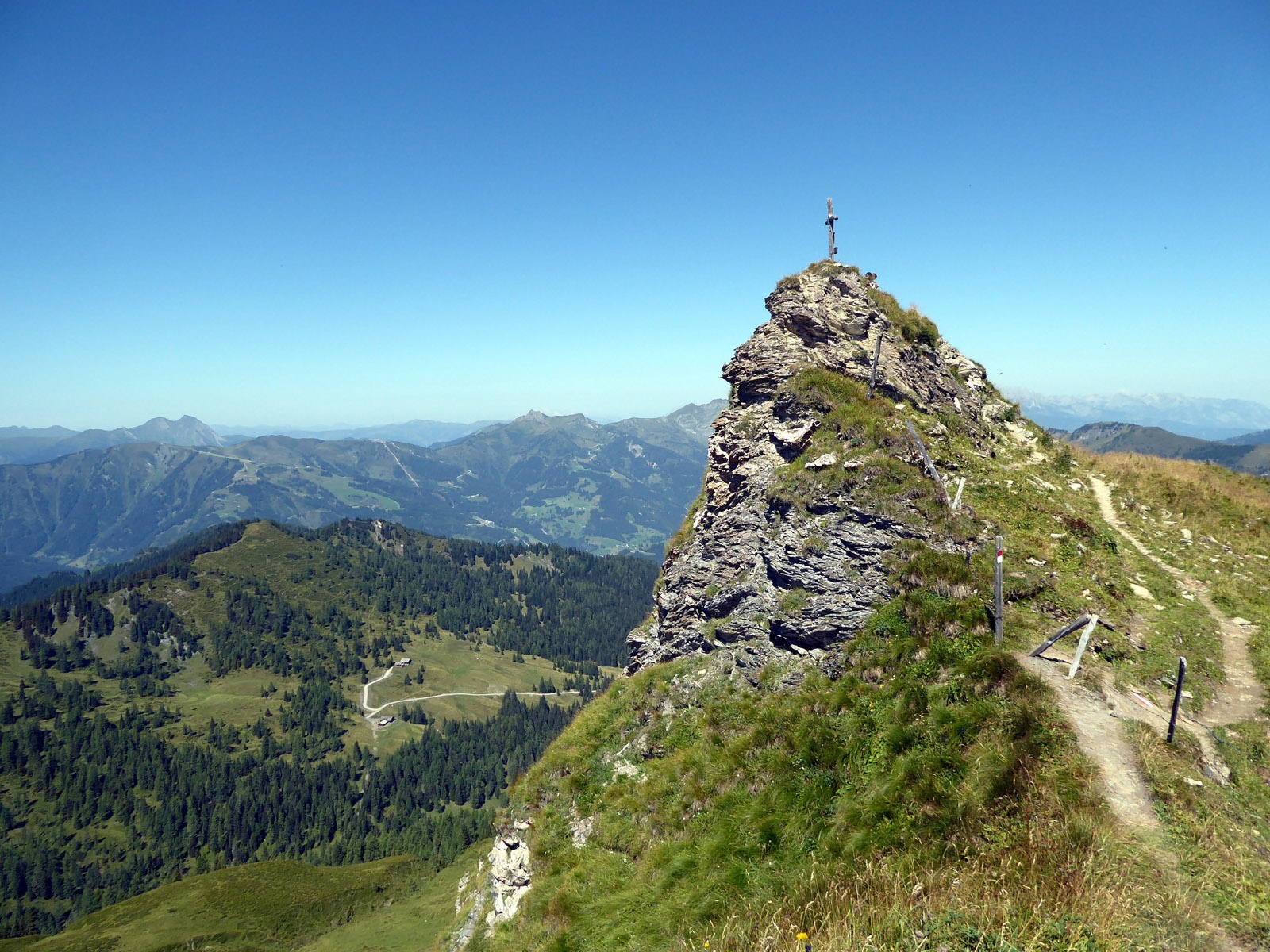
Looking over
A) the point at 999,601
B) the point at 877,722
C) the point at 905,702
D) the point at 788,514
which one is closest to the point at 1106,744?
the point at 905,702

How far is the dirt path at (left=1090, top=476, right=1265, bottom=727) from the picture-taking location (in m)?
15.3

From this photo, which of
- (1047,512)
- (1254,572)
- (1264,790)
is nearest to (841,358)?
(1047,512)

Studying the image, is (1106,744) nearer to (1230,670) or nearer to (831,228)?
(1230,670)

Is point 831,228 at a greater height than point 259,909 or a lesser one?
greater

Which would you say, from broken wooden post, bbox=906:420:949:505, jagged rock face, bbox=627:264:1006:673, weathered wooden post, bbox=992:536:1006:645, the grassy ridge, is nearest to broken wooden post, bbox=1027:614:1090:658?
weathered wooden post, bbox=992:536:1006:645

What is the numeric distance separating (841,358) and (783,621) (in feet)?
55.3

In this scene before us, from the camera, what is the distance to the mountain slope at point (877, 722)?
8656 millimetres

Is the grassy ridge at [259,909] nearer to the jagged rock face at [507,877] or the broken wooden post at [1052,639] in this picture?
the jagged rock face at [507,877]

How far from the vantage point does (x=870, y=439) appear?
82.5 feet

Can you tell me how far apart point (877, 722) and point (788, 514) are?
10726 millimetres

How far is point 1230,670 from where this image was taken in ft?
56.9

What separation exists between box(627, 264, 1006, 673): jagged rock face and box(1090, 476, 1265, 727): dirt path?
348 inches

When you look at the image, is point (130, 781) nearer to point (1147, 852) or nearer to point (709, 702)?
point (709, 702)

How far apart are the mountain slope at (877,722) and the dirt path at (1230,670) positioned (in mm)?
374
